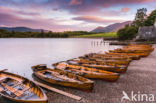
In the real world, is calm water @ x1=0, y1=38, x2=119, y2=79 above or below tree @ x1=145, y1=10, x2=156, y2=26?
below

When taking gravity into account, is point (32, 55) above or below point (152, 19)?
below

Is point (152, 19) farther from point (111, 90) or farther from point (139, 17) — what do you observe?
point (111, 90)

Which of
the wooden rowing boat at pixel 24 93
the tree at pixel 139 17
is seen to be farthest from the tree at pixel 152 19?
the wooden rowing boat at pixel 24 93

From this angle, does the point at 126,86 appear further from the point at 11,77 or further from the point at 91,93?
the point at 11,77

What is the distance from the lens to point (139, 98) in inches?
274

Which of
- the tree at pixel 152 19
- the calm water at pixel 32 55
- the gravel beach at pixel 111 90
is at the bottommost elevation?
the calm water at pixel 32 55

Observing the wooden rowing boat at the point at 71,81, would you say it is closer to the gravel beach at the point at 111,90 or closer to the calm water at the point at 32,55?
the gravel beach at the point at 111,90

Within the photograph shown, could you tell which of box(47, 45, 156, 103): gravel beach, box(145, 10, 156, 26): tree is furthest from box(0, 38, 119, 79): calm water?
box(145, 10, 156, 26): tree

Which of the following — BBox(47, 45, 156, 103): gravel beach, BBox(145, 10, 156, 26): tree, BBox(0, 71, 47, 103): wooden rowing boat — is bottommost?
BBox(47, 45, 156, 103): gravel beach

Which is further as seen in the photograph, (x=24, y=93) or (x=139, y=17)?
(x=139, y=17)

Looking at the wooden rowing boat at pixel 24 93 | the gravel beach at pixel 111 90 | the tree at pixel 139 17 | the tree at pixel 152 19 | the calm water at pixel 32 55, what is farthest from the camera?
the tree at pixel 139 17

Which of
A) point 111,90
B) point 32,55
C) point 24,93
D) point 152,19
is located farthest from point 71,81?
point 152,19

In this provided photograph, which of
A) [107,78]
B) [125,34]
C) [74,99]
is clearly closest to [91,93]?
[74,99]

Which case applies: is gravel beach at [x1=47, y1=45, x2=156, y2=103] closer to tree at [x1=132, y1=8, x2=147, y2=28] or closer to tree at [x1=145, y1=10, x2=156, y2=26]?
tree at [x1=145, y1=10, x2=156, y2=26]
